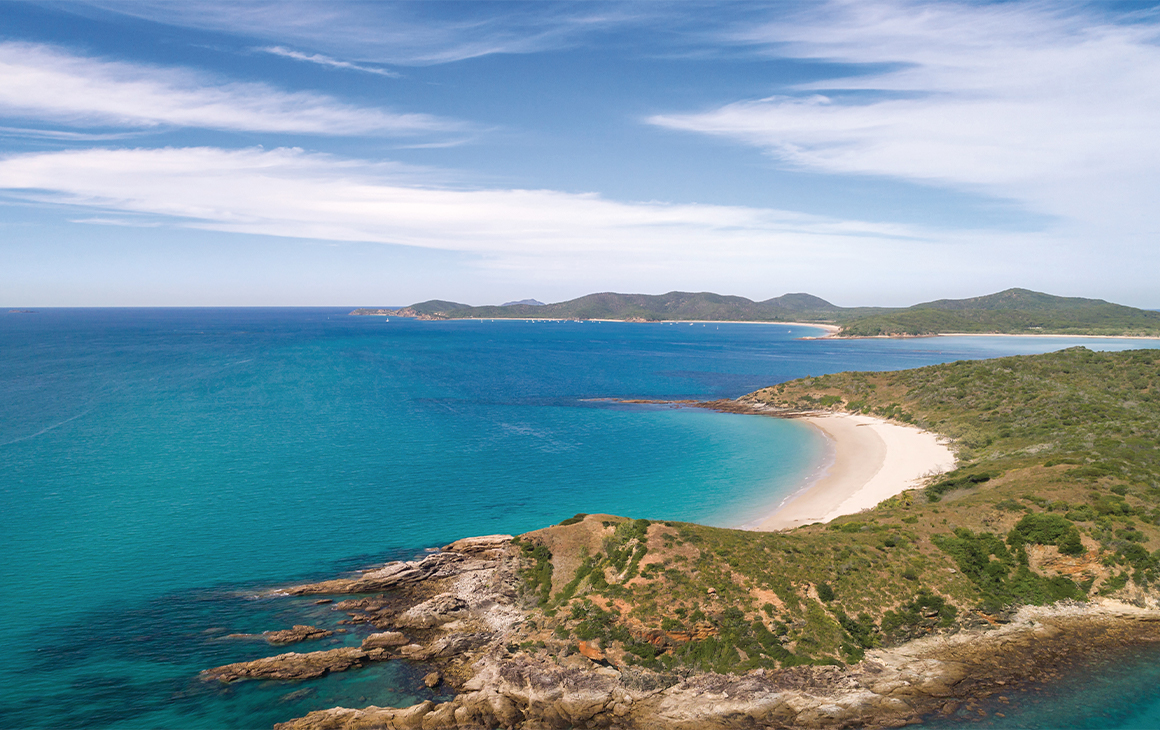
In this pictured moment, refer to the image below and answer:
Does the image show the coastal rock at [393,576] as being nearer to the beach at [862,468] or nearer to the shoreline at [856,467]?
the shoreline at [856,467]

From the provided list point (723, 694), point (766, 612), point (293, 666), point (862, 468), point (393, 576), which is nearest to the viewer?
point (723, 694)

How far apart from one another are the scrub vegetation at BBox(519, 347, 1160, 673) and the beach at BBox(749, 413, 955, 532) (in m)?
5.32

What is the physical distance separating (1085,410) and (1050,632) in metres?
53.0

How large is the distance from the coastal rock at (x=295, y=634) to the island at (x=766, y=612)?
1902 millimetres

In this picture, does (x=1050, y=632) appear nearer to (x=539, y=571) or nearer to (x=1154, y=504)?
(x=1154, y=504)

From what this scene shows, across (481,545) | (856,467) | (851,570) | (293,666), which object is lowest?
(293,666)

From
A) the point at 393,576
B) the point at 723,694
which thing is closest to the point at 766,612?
the point at 723,694

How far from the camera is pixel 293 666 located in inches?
1153

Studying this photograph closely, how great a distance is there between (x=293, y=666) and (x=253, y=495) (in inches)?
1282

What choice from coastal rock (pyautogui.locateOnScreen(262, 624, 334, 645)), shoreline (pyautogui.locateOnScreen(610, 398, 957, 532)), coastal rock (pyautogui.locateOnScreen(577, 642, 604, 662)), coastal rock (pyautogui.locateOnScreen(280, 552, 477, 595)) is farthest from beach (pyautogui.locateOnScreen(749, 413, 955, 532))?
coastal rock (pyautogui.locateOnScreen(262, 624, 334, 645))

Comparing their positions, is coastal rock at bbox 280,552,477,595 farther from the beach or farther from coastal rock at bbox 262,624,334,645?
the beach

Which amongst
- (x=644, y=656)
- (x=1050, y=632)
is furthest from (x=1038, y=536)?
(x=644, y=656)

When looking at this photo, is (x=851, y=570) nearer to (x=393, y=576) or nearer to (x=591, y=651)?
(x=591, y=651)

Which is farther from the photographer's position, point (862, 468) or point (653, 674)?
point (862, 468)
